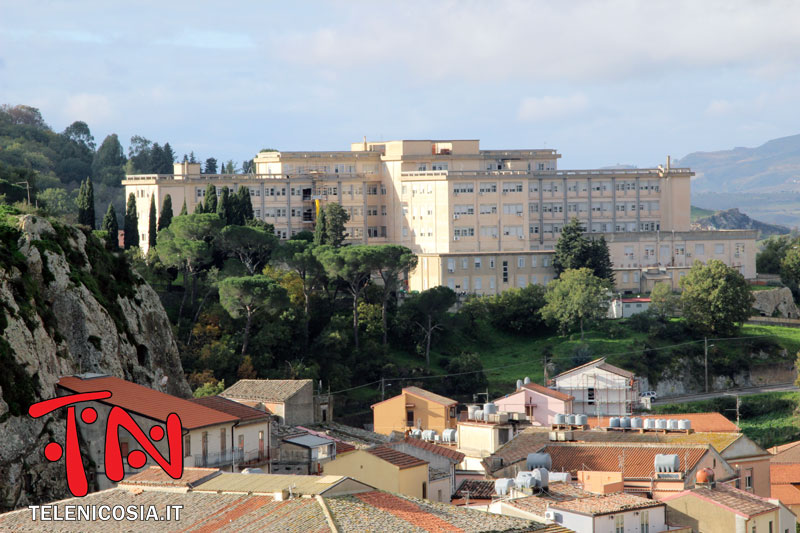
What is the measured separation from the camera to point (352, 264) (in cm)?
8162

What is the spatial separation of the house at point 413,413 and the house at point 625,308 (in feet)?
84.4

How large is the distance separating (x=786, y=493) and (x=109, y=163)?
102m

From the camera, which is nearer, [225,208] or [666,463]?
[666,463]

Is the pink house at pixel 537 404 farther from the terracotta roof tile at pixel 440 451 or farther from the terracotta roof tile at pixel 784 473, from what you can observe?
the terracotta roof tile at pixel 440 451

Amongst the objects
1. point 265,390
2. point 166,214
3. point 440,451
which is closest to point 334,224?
point 166,214

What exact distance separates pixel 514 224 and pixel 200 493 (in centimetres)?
6810

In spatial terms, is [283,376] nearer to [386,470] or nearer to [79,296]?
[79,296]

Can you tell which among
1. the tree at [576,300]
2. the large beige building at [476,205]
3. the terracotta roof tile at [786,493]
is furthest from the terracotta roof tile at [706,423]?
the large beige building at [476,205]

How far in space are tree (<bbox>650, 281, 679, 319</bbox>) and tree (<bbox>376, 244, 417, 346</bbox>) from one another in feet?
55.3

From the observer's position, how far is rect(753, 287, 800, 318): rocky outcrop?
97875 mm

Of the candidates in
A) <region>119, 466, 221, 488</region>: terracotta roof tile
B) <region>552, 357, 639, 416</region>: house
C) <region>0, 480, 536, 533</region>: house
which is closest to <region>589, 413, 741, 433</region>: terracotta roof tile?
<region>552, 357, 639, 416</region>: house

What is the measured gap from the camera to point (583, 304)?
8775 centimetres

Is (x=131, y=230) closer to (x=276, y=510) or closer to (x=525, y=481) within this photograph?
(x=525, y=481)

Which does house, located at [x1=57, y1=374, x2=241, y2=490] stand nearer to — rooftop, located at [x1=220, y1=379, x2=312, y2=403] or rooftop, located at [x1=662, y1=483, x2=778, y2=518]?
rooftop, located at [x1=220, y1=379, x2=312, y2=403]
